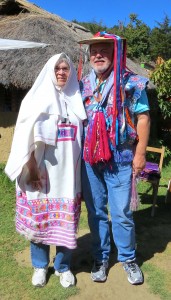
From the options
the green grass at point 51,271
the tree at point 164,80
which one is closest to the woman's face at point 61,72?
the green grass at point 51,271

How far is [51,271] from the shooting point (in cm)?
319

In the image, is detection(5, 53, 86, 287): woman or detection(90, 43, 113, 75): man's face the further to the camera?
detection(90, 43, 113, 75): man's face

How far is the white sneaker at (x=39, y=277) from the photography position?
2984mm

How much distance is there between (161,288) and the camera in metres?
3.05

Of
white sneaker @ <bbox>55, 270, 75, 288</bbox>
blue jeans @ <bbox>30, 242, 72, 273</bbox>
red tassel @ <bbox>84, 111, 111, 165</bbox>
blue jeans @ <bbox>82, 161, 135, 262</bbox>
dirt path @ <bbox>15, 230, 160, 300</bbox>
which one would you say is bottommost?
dirt path @ <bbox>15, 230, 160, 300</bbox>

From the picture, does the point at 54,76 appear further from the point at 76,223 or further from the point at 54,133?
the point at 76,223

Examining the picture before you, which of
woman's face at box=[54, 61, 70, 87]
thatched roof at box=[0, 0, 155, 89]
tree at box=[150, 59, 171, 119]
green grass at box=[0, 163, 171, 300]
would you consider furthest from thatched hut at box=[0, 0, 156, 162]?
woman's face at box=[54, 61, 70, 87]

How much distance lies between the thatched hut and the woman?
12.7 ft

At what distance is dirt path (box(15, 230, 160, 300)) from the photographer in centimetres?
293

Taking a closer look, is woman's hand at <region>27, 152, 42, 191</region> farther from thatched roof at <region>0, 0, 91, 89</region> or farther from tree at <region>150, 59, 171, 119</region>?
tree at <region>150, 59, 171, 119</region>

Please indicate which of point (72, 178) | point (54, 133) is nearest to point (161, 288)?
point (72, 178)

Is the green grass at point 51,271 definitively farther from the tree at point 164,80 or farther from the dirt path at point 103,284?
the tree at point 164,80

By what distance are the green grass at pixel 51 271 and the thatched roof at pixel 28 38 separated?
2.14 metres

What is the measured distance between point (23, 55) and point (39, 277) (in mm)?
4697
